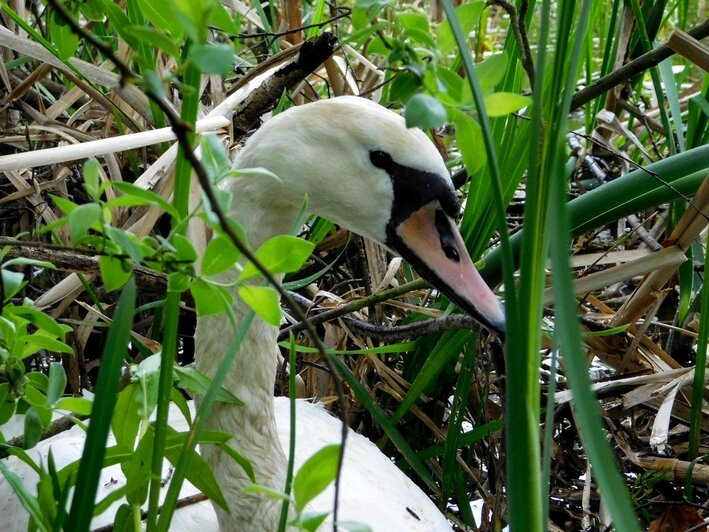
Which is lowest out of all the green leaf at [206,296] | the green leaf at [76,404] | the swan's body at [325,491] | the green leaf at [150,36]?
the swan's body at [325,491]

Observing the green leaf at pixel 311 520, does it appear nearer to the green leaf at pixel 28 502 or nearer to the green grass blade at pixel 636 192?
the green leaf at pixel 28 502

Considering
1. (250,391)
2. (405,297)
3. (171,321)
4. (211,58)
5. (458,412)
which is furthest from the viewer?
(405,297)

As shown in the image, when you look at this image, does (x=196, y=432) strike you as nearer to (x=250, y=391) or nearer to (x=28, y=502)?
(x=28, y=502)

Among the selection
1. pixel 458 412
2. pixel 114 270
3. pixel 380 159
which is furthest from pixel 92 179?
pixel 458 412

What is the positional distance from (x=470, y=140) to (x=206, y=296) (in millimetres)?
266

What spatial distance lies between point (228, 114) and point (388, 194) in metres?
0.56

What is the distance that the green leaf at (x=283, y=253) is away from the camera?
88 centimetres

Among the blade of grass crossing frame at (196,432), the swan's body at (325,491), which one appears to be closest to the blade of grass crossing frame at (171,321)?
the blade of grass crossing frame at (196,432)

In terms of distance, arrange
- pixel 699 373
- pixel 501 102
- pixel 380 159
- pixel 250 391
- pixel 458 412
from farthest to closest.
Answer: pixel 458 412 → pixel 699 373 → pixel 250 391 → pixel 380 159 → pixel 501 102

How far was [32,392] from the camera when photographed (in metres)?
1.04

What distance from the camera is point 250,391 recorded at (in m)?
1.42

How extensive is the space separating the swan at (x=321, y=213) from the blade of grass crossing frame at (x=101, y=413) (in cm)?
52

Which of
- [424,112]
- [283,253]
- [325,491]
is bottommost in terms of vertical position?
[325,491]

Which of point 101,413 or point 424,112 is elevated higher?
point 424,112
